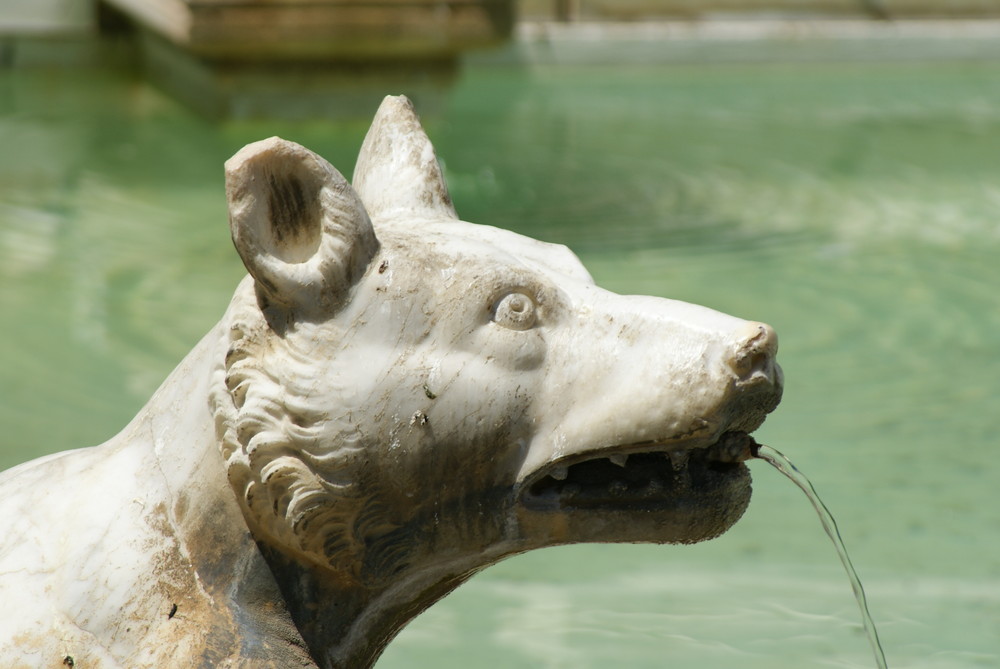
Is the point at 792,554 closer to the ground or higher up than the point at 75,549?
closer to the ground

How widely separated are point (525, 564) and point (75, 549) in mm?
2229

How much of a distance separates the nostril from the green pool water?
175 cm

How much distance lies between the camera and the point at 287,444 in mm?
2143

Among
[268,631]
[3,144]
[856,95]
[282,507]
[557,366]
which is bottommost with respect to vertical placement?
[856,95]

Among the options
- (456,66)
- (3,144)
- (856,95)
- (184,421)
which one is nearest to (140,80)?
(3,144)

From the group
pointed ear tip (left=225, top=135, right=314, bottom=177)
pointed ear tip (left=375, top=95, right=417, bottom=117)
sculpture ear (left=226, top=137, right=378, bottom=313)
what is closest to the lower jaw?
sculpture ear (left=226, top=137, right=378, bottom=313)

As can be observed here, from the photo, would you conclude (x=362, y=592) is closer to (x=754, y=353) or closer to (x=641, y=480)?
(x=641, y=480)

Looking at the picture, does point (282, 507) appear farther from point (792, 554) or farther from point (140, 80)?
point (140, 80)

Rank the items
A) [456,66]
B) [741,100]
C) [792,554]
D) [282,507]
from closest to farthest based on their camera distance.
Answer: [282,507]
[792,554]
[456,66]
[741,100]

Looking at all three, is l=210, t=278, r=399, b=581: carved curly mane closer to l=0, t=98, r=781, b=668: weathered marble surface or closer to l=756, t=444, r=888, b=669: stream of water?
l=0, t=98, r=781, b=668: weathered marble surface

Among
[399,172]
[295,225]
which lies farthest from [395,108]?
[295,225]

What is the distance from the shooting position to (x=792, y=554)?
14.3ft

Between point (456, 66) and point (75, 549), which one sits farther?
point (456, 66)

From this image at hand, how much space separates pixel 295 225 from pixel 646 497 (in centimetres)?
69
